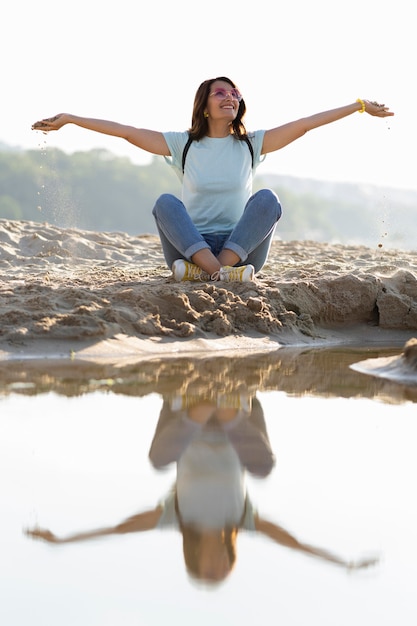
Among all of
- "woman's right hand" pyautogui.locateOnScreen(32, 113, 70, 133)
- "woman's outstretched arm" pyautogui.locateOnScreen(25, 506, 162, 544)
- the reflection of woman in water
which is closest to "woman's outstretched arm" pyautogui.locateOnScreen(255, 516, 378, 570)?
the reflection of woman in water

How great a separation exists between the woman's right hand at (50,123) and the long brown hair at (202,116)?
739 millimetres

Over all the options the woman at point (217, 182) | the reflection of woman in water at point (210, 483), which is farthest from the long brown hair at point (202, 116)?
the reflection of woman in water at point (210, 483)

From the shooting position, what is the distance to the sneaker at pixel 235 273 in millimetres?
5262

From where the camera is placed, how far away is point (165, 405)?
3.12 metres

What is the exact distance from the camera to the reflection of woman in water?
68.9 inches

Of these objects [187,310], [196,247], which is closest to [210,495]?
[187,310]

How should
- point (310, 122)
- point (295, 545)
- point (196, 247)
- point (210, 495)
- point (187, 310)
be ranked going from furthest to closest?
point (310, 122) → point (196, 247) → point (187, 310) → point (210, 495) → point (295, 545)

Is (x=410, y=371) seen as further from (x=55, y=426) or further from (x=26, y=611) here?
(x=26, y=611)

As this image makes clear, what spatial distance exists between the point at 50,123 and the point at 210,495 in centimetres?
334

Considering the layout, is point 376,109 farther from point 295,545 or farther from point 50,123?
point 295,545

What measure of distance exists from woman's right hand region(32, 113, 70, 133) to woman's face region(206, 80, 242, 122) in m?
0.80

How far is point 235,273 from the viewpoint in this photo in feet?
17.4

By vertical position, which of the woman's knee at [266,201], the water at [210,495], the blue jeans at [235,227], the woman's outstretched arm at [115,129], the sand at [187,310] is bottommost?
the sand at [187,310]

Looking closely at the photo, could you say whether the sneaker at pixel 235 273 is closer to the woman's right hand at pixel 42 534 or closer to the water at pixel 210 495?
the water at pixel 210 495
